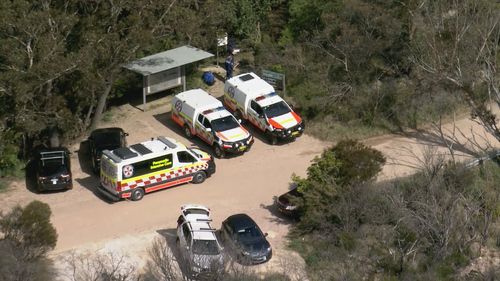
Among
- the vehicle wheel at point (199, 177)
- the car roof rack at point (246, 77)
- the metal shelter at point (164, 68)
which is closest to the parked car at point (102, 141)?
the vehicle wheel at point (199, 177)

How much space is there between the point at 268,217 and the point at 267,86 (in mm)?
8236

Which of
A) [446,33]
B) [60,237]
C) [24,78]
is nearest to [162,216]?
[60,237]

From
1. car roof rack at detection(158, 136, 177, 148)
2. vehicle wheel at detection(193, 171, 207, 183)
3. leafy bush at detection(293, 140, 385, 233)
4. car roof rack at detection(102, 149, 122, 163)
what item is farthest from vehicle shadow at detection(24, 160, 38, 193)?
leafy bush at detection(293, 140, 385, 233)

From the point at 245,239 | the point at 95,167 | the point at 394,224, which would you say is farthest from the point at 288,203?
the point at 95,167

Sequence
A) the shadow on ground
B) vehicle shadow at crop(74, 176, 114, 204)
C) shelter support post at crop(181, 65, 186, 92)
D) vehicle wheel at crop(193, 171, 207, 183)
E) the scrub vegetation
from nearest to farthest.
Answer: the scrub vegetation → vehicle shadow at crop(74, 176, 114, 204) → vehicle wheel at crop(193, 171, 207, 183) → the shadow on ground → shelter support post at crop(181, 65, 186, 92)

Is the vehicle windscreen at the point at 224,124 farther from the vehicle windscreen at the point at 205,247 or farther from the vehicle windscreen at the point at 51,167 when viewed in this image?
the vehicle windscreen at the point at 205,247

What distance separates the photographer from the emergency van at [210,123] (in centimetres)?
3631

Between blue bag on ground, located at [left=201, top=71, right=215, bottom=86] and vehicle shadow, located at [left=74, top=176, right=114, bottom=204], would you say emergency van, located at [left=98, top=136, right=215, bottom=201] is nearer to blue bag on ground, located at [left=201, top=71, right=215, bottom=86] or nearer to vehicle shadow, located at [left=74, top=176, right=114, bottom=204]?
vehicle shadow, located at [left=74, top=176, right=114, bottom=204]

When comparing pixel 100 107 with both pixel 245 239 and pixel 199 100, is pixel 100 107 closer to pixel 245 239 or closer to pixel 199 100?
pixel 199 100

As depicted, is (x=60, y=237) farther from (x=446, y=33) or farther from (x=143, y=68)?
(x=446, y=33)

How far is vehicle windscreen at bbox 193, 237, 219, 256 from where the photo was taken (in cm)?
2844

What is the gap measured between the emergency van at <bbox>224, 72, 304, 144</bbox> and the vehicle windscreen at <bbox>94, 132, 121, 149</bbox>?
596 cm

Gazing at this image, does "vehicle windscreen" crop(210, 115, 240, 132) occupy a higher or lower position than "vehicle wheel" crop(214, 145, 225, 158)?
higher

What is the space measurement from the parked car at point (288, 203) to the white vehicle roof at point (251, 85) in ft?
23.4
